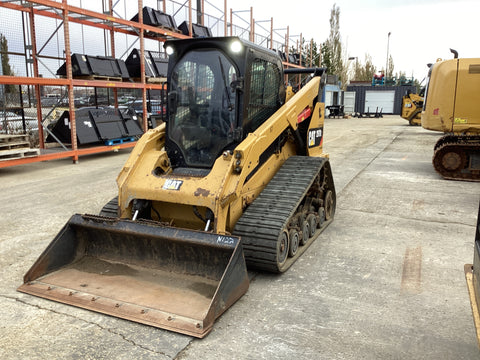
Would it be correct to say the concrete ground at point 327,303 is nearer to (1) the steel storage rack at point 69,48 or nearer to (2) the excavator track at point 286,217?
(2) the excavator track at point 286,217

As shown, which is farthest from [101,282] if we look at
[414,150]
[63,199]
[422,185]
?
[414,150]

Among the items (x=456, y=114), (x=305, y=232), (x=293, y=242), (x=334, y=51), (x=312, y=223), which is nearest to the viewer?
(x=293, y=242)

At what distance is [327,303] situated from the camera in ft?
12.8

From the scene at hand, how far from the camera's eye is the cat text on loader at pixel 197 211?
12.4 feet

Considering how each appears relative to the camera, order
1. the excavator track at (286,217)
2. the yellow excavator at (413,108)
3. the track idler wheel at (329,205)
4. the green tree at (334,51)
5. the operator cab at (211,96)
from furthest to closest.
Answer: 1. the green tree at (334,51)
2. the yellow excavator at (413,108)
3. the track idler wheel at (329,205)
4. the operator cab at (211,96)
5. the excavator track at (286,217)

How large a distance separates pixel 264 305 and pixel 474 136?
26.6ft

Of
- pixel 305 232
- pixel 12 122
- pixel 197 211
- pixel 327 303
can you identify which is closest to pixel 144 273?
pixel 197 211

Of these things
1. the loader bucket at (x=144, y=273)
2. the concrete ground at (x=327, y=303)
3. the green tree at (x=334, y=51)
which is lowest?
the concrete ground at (x=327, y=303)

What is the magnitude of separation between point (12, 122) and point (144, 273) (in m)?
10.5

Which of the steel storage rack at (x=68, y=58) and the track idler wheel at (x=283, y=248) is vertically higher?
the steel storage rack at (x=68, y=58)

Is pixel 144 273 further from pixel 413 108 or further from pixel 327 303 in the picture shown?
pixel 413 108

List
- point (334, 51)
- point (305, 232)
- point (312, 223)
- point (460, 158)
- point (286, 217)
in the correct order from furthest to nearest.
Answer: point (334, 51) < point (460, 158) < point (312, 223) < point (305, 232) < point (286, 217)

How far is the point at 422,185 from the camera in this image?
9156mm

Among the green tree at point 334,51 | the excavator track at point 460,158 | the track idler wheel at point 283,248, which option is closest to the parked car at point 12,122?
the track idler wheel at point 283,248
